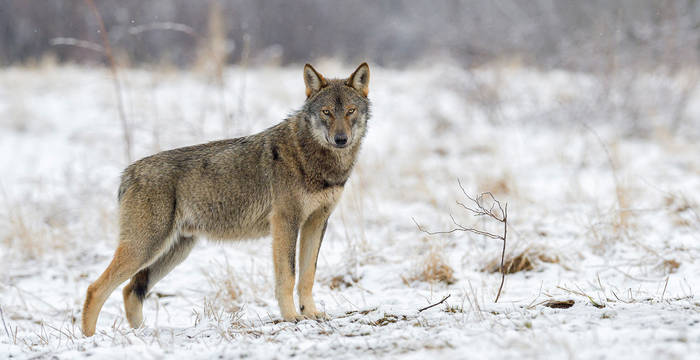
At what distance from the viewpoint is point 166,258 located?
16.0 ft

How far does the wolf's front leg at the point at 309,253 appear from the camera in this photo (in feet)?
15.2

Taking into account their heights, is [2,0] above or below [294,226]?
above

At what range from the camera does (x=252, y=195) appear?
466cm

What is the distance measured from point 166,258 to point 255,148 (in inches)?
46.2

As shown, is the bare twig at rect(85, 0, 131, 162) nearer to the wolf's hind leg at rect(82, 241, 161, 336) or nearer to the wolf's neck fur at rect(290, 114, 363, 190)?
the wolf's hind leg at rect(82, 241, 161, 336)

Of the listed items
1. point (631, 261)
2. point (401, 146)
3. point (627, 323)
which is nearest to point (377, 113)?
point (401, 146)

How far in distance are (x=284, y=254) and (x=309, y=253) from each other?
14.6 inches

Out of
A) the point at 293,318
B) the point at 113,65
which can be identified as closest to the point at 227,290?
the point at 293,318

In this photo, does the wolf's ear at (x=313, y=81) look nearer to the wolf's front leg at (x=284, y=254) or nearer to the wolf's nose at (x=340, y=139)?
the wolf's nose at (x=340, y=139)

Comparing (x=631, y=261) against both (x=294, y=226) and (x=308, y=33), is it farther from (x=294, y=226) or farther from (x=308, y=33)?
(x=308, y=33)

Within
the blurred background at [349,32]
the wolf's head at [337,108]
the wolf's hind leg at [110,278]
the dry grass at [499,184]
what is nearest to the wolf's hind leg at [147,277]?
the wolf's hind leg at [110,278]

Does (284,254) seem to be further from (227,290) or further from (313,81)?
(313,81)

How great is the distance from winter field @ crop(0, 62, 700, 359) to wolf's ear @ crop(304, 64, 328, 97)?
4.86ft

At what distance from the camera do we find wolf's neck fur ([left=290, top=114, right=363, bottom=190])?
14.9 ft
